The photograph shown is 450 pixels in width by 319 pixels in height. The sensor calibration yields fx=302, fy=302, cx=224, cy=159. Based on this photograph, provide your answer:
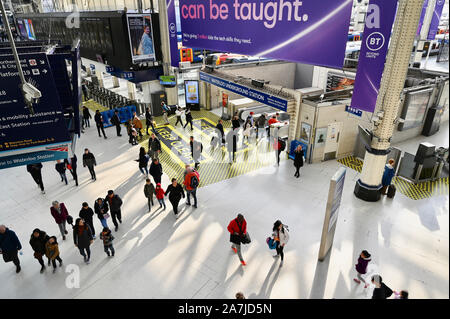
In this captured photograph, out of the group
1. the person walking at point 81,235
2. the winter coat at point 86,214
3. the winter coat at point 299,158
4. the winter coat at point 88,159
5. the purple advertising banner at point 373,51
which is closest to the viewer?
the person walking at point 81,235

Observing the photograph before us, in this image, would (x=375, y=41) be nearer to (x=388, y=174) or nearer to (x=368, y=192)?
(x=388, y=174)

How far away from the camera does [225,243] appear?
7898 mm

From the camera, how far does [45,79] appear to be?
18.7ft

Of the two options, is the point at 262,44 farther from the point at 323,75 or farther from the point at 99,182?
the point at 323,75

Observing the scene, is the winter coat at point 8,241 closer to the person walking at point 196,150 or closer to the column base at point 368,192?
the person walking at point 196,150

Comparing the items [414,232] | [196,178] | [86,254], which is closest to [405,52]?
[414,232]

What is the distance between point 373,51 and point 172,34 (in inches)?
456

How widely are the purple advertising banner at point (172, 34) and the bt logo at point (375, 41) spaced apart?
11.0 meters

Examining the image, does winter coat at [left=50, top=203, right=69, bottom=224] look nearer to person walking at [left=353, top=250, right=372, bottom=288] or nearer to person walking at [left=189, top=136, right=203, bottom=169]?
person walking at [left=189, top=136, right=203, bottom=169]

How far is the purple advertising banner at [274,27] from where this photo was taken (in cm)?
867

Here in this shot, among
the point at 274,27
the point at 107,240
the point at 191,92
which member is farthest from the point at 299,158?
the point at 191,92

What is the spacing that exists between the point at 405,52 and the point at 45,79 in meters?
8.27

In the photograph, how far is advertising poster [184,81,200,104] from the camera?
714 inches

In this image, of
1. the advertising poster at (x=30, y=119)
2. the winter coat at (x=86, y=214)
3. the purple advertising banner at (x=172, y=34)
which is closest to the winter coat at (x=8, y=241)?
the winter coat at (x=86, y=214)
